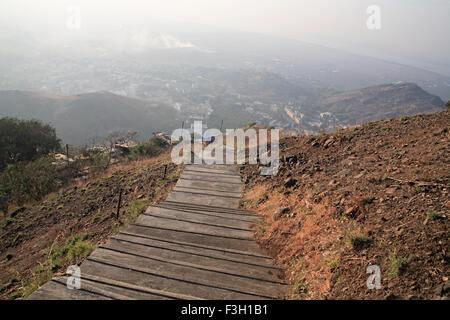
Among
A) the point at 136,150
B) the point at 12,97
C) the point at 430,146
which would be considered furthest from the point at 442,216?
the point at 12,97

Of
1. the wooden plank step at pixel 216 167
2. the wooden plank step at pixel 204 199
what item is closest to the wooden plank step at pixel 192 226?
the wooden plank step at pixel 204 199

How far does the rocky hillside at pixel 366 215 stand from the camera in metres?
2.16

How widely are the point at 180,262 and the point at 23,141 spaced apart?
1710 centimetres

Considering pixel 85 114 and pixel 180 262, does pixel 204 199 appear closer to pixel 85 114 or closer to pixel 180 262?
pixel 180 262

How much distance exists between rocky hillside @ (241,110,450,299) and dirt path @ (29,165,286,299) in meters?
0.31

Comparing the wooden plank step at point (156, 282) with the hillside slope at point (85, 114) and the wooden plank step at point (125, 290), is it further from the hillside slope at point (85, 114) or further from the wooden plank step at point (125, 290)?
the hillside slope at point (85, 114)

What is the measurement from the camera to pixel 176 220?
163 inches

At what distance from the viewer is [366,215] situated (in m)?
2.95

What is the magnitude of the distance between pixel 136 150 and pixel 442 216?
15609 mm

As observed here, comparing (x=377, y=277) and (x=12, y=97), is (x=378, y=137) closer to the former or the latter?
(x=377, y=277)

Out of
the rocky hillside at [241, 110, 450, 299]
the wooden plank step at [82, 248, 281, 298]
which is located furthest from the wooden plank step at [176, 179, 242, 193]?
the wooden plank step at [82, 248, 281, 298]

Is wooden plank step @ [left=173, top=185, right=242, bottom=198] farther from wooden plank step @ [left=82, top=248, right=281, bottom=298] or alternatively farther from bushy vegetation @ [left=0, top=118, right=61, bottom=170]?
bushy vegetation @ [left=0, top=118, right=61, bottom=170]

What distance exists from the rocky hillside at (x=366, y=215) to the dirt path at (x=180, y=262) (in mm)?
308
